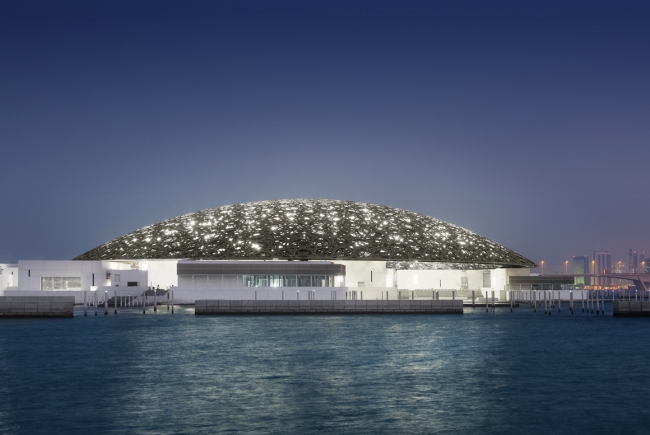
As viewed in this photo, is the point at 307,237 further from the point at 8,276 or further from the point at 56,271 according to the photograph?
the point at 8,276

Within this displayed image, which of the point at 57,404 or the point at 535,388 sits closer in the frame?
the point at 57,404

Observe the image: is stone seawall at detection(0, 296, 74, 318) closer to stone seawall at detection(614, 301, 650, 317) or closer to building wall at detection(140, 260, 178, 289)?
building wall at detection(140, 260, 178, 289)

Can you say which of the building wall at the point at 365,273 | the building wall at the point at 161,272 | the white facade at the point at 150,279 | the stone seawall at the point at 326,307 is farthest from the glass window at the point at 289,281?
the building wall at the point at 161,272

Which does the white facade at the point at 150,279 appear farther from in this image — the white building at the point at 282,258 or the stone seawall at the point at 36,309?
the stone seawall at the point at 36,309

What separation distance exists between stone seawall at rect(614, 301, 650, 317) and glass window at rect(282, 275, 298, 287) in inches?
1330

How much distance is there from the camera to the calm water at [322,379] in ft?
87.9

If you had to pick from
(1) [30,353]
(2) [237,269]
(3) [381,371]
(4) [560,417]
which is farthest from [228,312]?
(4) [560,417]

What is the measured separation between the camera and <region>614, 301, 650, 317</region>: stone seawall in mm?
80562

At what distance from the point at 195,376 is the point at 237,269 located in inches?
2205

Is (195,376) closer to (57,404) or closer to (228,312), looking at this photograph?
(57,404)

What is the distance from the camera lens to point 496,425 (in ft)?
86.7

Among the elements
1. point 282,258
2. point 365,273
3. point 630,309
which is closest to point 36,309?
point 282,258

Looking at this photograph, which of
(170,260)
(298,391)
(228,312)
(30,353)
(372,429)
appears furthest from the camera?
(170,260)

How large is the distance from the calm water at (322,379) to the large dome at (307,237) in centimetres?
3290
